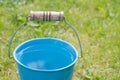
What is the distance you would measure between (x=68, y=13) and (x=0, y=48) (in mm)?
803

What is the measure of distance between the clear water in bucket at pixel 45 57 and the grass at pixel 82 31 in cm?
40

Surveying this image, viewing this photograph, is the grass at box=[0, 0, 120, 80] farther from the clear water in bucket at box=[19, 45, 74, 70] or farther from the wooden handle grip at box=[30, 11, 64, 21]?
the wooden handle grip at box=[30, 11, 64, 21]

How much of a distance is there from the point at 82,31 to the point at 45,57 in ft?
3.08

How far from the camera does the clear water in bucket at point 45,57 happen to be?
157 cm

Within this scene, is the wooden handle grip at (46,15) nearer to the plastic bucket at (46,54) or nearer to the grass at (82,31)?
the plastic bucket at (46,54)

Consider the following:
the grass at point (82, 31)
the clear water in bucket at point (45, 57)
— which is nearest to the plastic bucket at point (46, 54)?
the clear water in bucket at point (45, 57)

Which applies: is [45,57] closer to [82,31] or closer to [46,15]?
[46,15]

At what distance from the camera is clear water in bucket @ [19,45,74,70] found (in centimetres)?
157

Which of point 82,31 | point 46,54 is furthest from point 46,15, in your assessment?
point 82,31

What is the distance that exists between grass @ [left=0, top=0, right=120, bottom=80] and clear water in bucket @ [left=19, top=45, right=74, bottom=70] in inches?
15.9

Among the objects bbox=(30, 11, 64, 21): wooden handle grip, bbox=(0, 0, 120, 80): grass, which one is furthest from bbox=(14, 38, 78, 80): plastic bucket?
bbox=(0, 0, 120, 80): grass

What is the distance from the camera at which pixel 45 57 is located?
1.64 m

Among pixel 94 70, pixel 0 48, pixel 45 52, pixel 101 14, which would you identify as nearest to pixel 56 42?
pixel 45 52

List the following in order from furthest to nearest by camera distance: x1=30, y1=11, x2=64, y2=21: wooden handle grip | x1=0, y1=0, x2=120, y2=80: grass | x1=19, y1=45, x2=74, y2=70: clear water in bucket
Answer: x1=0, y1=0, x2=120, y2=80: grass → x1=19, y1=45, x2=74, y2=70: clear water in bucket → x1=30, y1=11, x2=64, y2=21: wooden handle grip
